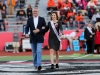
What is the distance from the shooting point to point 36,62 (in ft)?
42.5

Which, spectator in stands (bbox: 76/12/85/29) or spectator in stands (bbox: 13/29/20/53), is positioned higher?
spectator in stands (bbox: 76/12/85/29)

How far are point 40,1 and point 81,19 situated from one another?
5368 mm

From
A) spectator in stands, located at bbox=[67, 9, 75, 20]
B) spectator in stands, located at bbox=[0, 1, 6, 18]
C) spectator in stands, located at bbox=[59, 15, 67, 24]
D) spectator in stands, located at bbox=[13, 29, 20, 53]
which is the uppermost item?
spectator in stands, located at bbox=[0, 1, 6, 18]

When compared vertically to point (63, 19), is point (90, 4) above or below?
above

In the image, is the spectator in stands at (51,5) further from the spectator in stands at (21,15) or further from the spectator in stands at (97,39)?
the spectator in stands at (97,39)

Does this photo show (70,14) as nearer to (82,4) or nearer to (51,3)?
(51,3)

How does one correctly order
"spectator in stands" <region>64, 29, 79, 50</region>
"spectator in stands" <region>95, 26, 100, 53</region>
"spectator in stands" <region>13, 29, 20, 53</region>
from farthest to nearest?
"spectator in stands" <region>64, 29, 79, 50</region> → "spectator in stands" <region>13, 29, 20, 53</region> → "spectator in stands" <region>95, 26, 100, 53</region>

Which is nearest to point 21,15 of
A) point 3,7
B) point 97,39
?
point 3,7

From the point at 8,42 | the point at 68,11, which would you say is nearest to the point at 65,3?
the point at 68,11

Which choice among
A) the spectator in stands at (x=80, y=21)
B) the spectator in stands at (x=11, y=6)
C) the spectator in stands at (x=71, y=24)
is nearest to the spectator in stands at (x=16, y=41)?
the spectator in stands at (x=71, y=24)

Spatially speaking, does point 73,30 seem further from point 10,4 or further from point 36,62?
point 36,62

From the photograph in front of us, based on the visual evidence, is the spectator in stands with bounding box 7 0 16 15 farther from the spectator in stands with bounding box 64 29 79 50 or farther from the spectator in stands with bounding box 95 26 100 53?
the spectator in stands with bounding box 95 26 100 53

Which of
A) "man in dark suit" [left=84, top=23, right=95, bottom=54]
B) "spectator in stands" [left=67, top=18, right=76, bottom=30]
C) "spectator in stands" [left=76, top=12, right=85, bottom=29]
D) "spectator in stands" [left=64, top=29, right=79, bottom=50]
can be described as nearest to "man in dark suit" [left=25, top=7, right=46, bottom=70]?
"man in dark suit" [left=84, top=23, right=95, bottom=54]

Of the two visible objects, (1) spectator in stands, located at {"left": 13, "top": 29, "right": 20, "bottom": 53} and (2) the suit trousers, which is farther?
(1) spectator in stands, located at {"left": 13, "top": 29, "right": 20, "bottom": 53}
